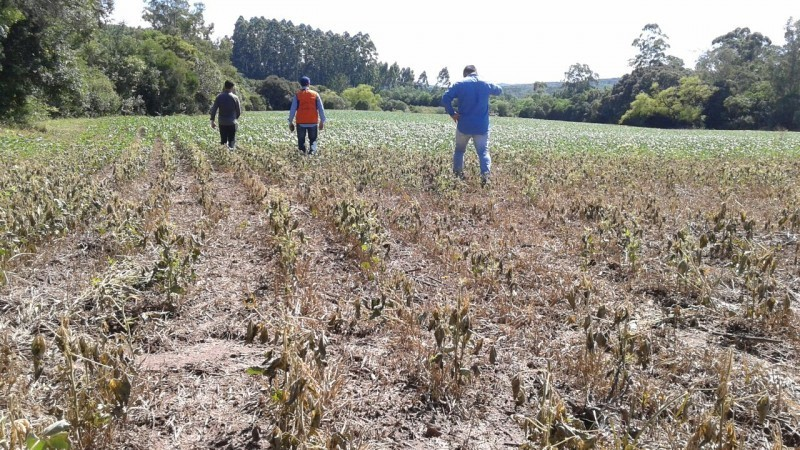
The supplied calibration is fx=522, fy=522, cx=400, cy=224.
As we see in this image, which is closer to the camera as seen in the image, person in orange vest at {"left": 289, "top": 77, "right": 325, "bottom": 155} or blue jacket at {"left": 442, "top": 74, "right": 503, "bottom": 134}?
blue jacket at {"left": 442, "top": 74, "right": 503, "bottom": 134}

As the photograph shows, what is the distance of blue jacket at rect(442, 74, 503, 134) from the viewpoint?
904 centimetres

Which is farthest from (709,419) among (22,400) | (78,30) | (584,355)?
(78,30)

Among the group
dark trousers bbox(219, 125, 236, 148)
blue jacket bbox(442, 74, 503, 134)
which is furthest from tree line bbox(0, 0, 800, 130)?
blue jacket bbox(442, 74, 503, 134)

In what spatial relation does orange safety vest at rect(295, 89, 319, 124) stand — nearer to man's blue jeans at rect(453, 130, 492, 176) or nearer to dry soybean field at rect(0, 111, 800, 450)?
man's blue jeans at rect(453, 130, 492, 176)

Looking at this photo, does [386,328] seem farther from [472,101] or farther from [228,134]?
[228,134]

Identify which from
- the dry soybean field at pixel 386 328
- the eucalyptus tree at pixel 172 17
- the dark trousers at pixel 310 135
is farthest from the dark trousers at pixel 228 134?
the eucalyptus tree at pixel 172 17

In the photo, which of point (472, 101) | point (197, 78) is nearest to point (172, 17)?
point (197, 78)

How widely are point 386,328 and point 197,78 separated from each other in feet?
176

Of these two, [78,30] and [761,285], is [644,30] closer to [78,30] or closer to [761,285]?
[78,30]

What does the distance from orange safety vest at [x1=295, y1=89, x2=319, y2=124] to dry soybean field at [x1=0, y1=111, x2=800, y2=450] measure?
4.72 metres

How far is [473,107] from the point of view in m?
9.16

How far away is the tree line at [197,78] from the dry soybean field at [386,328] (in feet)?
55.8

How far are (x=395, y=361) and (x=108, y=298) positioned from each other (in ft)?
6.56

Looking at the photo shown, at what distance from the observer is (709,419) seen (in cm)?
187
